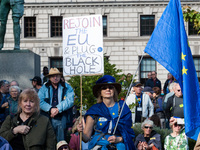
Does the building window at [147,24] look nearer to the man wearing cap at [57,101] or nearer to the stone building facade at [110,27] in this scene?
the stone building facade at [110,27]

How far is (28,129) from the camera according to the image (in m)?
5.56

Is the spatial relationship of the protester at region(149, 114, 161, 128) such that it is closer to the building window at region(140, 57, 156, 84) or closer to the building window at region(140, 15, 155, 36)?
the building window at region(140, 57, 156, 84)

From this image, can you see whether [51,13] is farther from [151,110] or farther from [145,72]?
[151,110]

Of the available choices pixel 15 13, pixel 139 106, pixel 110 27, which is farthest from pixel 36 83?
pixel 110 27

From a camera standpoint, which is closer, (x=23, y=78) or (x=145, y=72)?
(x=23, y=78)

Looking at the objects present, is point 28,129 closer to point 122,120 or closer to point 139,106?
point 122,120

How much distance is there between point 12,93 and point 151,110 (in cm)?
362

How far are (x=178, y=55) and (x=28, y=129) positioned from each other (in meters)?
2.19

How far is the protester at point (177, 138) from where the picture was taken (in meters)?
7.89

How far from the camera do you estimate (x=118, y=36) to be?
3481cm

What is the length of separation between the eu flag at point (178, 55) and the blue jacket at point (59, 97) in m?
2.86

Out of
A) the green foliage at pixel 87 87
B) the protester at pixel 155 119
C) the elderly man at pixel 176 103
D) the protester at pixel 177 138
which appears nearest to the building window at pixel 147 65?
the green foliage at pixel 87 87

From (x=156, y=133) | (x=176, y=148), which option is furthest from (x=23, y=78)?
(x=176, y=148)

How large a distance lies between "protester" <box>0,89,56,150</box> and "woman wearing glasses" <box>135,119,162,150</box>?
303cm
